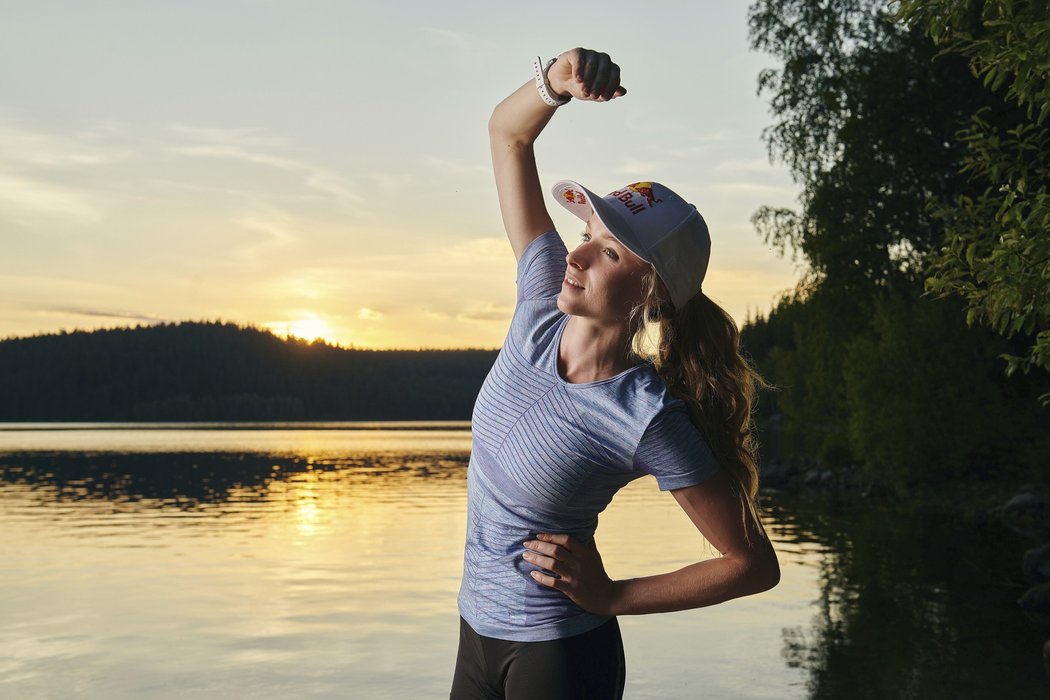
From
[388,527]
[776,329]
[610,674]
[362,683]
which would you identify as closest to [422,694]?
[362,683]

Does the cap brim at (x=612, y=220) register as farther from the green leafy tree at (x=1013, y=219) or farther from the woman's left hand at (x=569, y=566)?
the green leafy tree at (x=1013, y=219)

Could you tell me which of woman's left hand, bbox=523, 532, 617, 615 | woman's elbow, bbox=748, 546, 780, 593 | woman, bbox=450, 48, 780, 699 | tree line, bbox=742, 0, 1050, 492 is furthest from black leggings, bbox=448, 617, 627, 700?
tree line, bbox=742, 0, 1050, 492

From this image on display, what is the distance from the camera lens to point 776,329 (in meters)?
122

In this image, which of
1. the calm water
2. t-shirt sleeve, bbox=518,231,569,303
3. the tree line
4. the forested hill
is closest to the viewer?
t-shirt sleeve, bbox=518,231,569,303

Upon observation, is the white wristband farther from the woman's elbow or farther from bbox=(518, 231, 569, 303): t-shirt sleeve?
the woman's elbow

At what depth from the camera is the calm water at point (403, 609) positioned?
37.8ft

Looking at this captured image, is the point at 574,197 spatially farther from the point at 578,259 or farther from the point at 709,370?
the point at 709,370

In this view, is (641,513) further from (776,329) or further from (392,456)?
(776,329)

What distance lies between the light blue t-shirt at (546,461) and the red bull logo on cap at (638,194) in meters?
0.36

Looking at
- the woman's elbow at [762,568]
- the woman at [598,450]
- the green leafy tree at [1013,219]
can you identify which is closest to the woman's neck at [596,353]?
the woman at [598,450]

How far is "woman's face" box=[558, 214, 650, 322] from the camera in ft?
9.68

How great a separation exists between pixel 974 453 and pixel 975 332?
3.08 meters

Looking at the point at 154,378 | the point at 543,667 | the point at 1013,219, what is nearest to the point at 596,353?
the point at 543,667

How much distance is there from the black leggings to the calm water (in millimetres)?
8129
